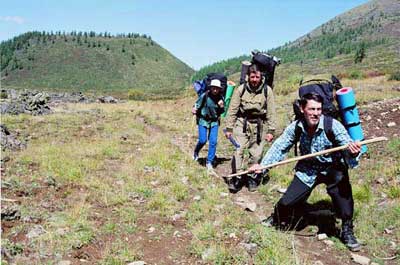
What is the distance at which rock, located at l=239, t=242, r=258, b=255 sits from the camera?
16.5 feet

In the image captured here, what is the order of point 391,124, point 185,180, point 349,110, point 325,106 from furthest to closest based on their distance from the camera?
1. point 391,124
2. point 185,180
3. point 349,110
4. point 325,106

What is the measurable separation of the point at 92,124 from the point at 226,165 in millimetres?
9094

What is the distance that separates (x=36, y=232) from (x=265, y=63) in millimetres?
5218

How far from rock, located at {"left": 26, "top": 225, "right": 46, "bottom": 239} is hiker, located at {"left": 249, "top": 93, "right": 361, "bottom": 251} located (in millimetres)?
3047

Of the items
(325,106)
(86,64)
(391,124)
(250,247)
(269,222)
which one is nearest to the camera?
(250,247)

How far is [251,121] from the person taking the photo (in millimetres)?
8031

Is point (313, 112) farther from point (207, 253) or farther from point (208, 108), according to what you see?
point (208, 108)

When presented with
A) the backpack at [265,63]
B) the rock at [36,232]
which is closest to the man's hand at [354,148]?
the backpack at [265,63]

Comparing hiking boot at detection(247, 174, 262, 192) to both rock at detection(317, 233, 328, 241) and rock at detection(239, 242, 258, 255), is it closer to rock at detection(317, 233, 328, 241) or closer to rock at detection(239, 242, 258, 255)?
rock at detection(317, 233, 328, 241)

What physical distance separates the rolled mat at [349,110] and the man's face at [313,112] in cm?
141

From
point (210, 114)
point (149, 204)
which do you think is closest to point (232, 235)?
point (149, 204)

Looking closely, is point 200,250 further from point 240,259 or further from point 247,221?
point 247,221

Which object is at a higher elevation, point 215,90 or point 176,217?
point 215,90

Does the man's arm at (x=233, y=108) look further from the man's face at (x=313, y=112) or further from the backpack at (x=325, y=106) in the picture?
the man's face at (x=313, y=112)
